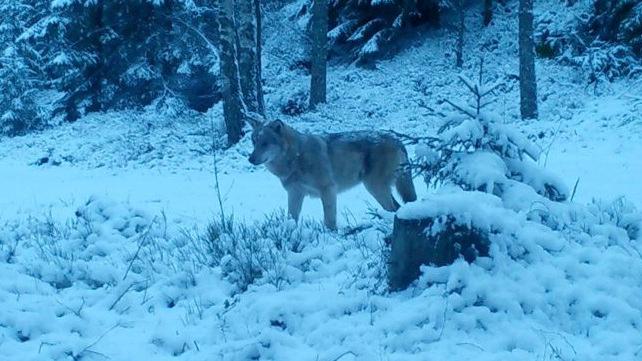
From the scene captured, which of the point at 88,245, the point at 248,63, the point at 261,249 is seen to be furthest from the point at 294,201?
the point at 248,63

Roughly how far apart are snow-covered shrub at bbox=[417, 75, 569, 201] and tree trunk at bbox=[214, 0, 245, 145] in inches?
413

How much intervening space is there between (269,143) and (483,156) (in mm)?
3371

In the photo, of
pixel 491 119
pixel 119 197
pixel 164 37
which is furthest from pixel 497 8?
pixel 491 119

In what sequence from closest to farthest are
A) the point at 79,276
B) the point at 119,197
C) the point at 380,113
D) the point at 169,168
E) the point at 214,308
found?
the point at 214,308 < the point at 79,276 < the point at 119,197 < the point at 169,168 < the point at 380,113

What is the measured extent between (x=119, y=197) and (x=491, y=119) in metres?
8.82

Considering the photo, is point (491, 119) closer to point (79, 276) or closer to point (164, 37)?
point (79, 276)

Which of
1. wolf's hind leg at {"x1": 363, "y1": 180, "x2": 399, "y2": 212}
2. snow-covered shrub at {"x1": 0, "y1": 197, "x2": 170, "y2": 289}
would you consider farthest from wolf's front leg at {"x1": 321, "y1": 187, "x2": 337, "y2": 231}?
snow-covered shrub at {"x1": 0, "y1": 197, "x2": 170, "y2": 289}

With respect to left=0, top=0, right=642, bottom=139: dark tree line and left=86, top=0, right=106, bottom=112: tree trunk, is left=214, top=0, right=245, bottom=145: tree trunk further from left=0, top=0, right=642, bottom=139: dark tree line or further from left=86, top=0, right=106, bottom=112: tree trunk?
left=86, top=0, right=106, bottom=112: tree trunk

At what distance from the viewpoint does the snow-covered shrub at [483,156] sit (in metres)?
5.21

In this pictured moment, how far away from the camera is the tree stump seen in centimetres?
442

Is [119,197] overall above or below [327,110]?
below

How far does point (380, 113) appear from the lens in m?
19.1

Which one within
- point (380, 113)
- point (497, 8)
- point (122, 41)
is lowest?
point (380, 113)

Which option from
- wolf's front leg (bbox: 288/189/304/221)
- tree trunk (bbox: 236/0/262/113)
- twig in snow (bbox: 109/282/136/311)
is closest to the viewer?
twig in snow (bbox: 109/282/136/311)
